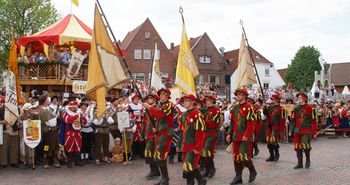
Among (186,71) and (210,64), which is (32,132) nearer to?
(186,71)

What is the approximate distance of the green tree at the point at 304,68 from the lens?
2542 inches

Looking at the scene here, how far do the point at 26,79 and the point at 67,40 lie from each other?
3.23 meters

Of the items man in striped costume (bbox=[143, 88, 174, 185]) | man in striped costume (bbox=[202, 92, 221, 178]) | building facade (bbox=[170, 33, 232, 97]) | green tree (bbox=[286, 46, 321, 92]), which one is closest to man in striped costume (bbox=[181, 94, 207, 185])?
man in striped costume (bbox=[143, 88, 174, 185])

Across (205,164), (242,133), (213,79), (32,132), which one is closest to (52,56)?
(32,132)

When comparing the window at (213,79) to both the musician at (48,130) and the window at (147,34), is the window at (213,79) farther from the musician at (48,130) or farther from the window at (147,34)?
the musician at (48,130)

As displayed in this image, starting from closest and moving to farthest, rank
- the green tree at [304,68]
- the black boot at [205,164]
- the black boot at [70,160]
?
the black boot at [205,164]
the black boot at [70,160]
the green tree at [304,68]

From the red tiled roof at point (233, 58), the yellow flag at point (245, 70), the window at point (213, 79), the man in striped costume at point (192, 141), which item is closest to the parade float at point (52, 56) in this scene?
the yellow flag at point (245, 70)

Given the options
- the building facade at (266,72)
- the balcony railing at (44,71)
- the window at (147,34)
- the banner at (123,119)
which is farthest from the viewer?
the building facade at (266,72)

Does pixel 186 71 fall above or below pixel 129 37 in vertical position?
below

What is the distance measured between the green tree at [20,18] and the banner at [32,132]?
27279 millimetres

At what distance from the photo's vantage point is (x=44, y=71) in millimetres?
19812

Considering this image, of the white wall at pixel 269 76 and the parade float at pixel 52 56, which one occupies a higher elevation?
the white wall at pixel 269 76

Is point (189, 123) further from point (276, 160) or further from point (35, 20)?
point (35, 20)

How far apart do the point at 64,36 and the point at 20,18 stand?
19547 mm
